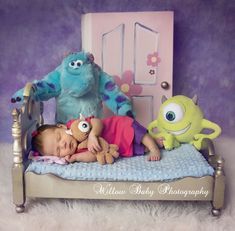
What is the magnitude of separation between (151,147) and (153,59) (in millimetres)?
826

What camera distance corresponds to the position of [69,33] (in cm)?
263

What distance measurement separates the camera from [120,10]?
2.59m

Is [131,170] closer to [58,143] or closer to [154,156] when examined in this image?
[154,156]

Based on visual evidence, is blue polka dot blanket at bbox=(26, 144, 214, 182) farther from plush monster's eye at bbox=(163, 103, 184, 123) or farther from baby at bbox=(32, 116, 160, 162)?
plush monster's eye at bbox=(163, 103, 184, 123)

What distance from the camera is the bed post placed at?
1672 millimetres

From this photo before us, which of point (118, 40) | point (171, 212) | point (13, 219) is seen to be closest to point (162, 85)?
point (118, 40)

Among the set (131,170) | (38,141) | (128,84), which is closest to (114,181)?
(131,170)

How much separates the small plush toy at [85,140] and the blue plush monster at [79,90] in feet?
0.84

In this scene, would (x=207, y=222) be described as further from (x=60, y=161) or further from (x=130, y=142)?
(x=60, y=161)

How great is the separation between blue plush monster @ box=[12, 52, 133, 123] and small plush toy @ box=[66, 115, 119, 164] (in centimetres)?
26

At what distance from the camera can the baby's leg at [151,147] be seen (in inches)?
72.7

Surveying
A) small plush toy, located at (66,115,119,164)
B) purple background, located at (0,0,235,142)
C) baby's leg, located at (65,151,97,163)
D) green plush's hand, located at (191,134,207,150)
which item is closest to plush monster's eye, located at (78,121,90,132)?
small plush toy, located at (66,115,119,164)

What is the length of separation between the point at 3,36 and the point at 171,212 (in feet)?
5.26

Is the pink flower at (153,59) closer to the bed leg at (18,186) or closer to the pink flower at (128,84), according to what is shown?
the pink flower at (128,84)
